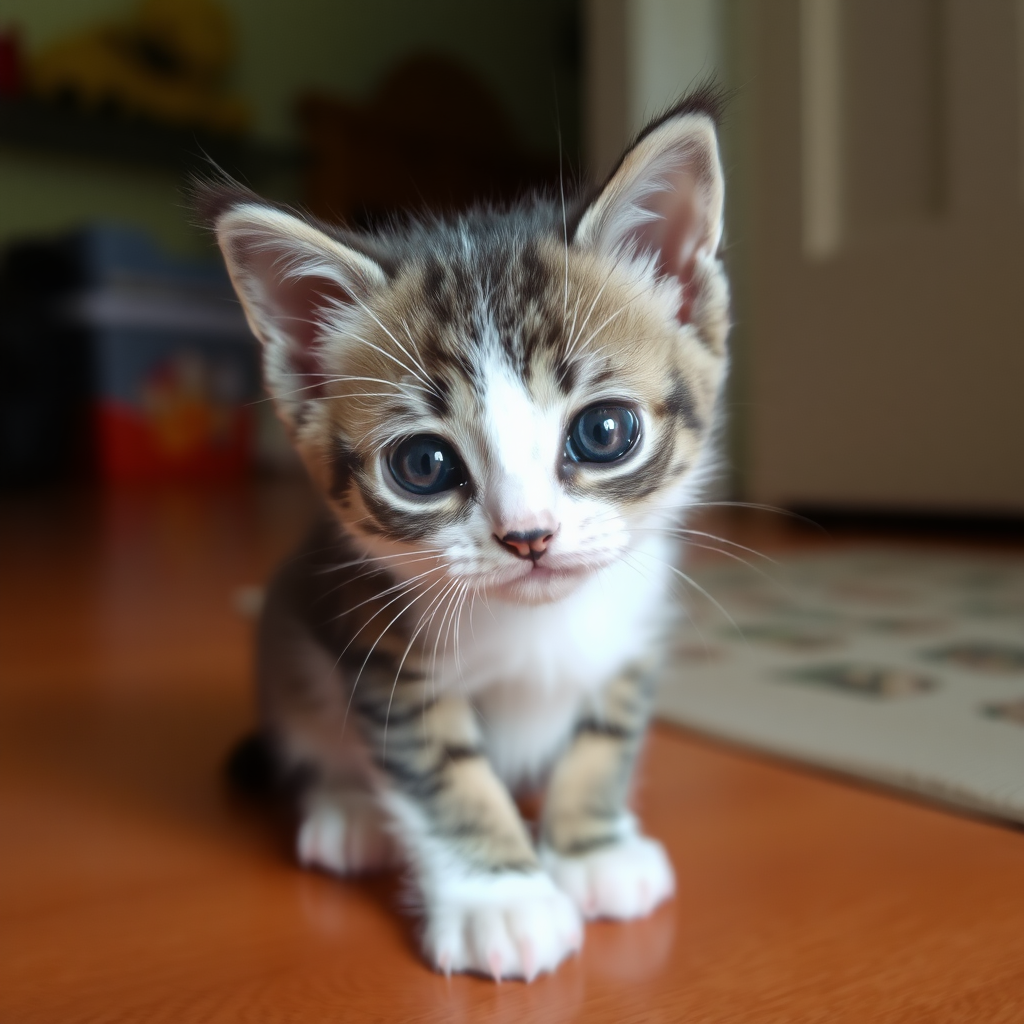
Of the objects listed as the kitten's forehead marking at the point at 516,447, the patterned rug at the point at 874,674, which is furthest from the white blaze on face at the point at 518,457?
the patterned rug at the point at 874,674

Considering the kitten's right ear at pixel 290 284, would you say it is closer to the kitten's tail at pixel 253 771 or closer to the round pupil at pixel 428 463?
the round pupil at pixel 428 463

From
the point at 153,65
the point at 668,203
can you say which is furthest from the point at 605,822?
the point at 153,65

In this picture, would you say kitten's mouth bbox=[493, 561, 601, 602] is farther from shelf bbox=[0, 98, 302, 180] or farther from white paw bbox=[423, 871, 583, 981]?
shelf bbox=[0, 98, 302, 180]

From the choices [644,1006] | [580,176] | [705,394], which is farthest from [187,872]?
[580,176]

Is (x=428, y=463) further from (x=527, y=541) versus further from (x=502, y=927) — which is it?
(x=502, y=927)

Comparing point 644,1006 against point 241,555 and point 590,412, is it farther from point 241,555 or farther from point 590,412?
point 241,555

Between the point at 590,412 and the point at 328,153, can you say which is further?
the point at 328,153

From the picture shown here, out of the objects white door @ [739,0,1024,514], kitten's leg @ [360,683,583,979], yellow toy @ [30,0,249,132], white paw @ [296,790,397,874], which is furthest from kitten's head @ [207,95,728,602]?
yellow toy @ [30,0,249,132]
